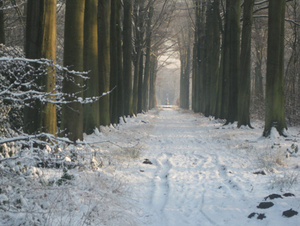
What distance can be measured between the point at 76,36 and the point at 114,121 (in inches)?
304

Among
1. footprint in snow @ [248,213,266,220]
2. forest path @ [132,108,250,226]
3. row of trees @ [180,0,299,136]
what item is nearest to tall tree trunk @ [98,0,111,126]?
forest path @ [132,108,250,226]

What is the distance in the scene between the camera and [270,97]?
11.3m

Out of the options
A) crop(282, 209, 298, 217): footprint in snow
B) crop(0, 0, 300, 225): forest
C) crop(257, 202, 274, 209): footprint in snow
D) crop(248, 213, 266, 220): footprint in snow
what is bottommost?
crop(248, 213, 266, 220): footprint in snow

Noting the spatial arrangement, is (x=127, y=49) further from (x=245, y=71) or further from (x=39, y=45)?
(x=39, y=45)

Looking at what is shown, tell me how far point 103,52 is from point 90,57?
85.4 inches

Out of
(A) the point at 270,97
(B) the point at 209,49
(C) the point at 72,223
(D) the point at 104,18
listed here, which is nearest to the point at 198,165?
(C) the point at 72,223

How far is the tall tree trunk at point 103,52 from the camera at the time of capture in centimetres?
1263

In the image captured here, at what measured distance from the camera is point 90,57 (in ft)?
35.4

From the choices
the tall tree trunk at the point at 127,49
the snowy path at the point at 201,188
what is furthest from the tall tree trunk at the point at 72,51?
the tall tree trunk at the point at 127,49

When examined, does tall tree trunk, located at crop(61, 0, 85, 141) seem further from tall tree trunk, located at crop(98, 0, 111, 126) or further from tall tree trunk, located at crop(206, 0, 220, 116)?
tall tree trunk, located at crop(206, 0, 220, 116)

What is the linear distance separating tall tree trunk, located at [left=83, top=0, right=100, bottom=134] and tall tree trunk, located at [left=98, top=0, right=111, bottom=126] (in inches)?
67.2

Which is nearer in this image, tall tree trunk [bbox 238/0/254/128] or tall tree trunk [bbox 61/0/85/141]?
tall tree trunk [bbox 61/0/85/141]

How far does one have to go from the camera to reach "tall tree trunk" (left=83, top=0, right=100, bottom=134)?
1041 centimetres

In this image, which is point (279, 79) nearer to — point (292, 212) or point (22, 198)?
point (292, 212)
